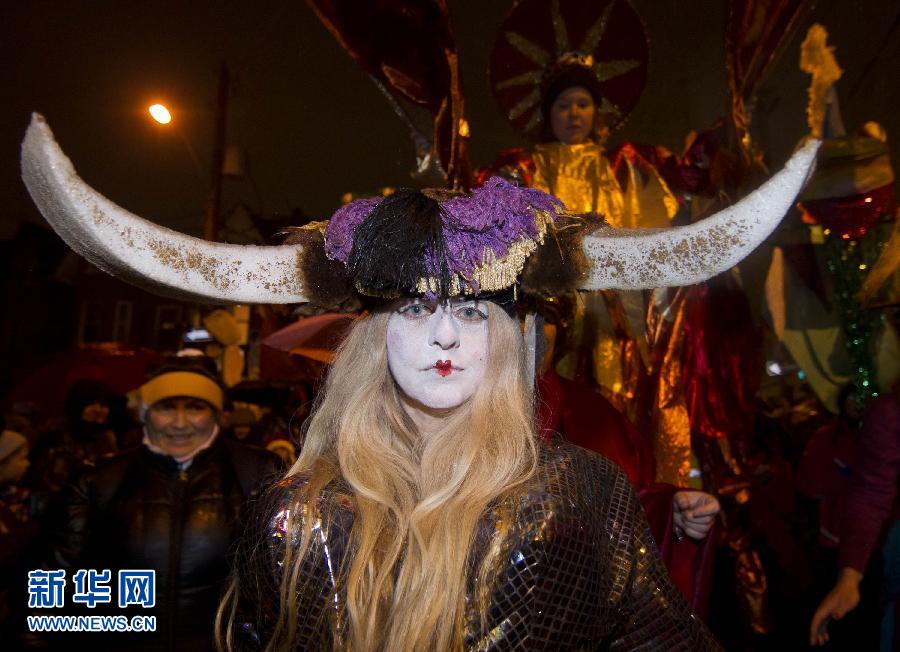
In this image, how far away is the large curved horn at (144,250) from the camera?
1.08 m

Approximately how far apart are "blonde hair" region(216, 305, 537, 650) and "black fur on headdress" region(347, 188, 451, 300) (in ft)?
0.65

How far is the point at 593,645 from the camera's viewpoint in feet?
4.34

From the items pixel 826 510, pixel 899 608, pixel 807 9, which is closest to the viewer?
pixel 807 9

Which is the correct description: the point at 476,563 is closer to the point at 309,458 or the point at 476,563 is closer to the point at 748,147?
the point at 309,458

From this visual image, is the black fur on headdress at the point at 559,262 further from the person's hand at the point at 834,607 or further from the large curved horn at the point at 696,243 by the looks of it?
the person's hand at the point at 834,607

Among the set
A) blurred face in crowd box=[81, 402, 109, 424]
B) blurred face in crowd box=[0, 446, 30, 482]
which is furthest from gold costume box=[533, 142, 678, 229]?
blurred face in crowd box=[81, 402, 109, 424]

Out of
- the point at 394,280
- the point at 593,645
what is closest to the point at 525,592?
the point at 593,645

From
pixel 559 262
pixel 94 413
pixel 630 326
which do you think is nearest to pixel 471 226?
pixel 559 262


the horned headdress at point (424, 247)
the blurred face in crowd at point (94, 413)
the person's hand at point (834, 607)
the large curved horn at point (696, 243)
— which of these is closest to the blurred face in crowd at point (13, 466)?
the blurred face in crowd at point (94, 413)

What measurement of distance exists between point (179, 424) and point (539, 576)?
6.59 feet

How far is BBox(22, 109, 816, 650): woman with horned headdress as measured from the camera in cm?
124

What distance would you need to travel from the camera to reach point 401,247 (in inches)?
51.4

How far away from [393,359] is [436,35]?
75.2 inches

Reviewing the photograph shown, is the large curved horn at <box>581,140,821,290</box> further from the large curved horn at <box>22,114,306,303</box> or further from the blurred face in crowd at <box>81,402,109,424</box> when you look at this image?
the blurred face in crowd at <box>81,402,109,424</box>
